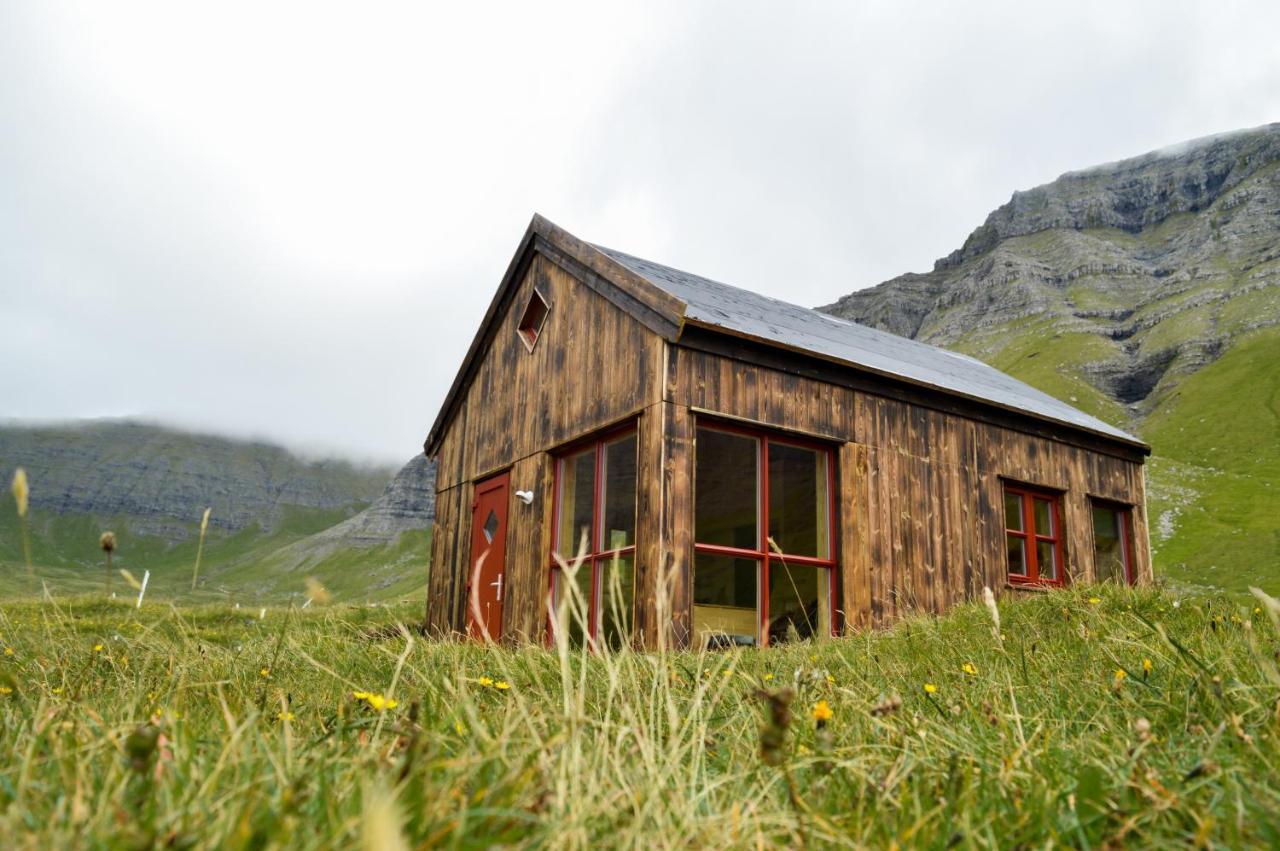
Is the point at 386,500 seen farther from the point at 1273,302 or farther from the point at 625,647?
the point at 625,647

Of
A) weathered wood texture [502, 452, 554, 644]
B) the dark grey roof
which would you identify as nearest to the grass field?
the dark grey roof

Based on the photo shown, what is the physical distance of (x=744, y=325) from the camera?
9.01 meters

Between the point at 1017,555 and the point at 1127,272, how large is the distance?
128548 mm

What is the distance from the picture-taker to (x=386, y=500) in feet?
550

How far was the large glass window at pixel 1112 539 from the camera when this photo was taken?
12.8 metres

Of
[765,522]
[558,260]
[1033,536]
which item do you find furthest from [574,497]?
[1033,536]

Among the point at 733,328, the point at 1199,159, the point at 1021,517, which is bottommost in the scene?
the point at 1021,517


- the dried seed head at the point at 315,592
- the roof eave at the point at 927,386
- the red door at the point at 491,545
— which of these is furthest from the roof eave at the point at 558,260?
the dried seed head at the point at 315,592

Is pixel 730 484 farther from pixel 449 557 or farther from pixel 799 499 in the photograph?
pixel 449 557

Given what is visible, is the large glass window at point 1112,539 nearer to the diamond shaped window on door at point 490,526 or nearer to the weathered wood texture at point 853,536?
the weathered wood texture at point 853,536

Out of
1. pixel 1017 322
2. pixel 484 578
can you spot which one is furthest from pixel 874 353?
pixel 1017 322

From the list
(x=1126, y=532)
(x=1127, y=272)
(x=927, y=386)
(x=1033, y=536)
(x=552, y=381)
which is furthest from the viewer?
(x=1127, y=272)

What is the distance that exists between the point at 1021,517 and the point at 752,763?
34.6 ft

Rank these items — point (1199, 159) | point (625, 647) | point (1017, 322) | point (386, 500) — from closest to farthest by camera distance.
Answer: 1. point (625, 647)
2. point (1017, 322)
3. point (1199, 159)
4. point (386, 500)
